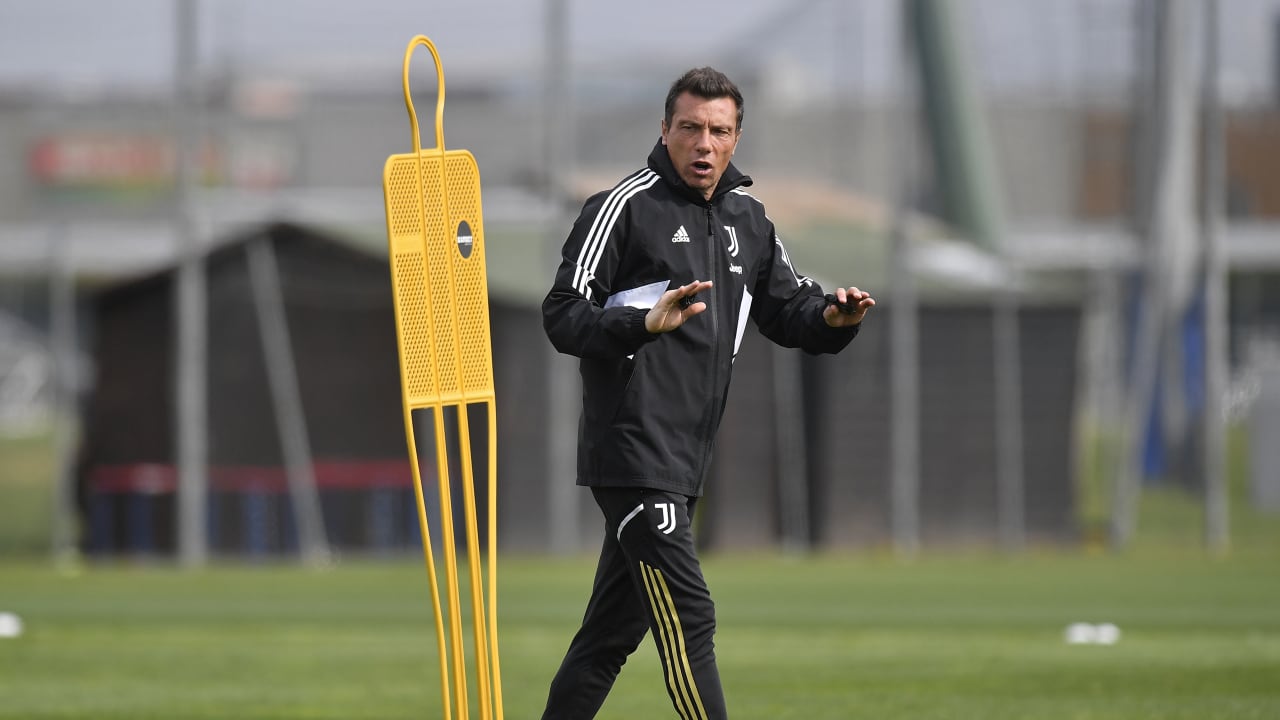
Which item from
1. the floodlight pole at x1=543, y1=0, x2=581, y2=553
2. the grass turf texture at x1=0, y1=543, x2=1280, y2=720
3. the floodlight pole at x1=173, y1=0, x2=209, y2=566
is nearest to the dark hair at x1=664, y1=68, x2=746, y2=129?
the grass turf texture at x1=0, y1=543, x2=1280, y2=720

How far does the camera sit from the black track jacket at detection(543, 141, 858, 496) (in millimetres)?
5551

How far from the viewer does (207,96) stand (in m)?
25.8

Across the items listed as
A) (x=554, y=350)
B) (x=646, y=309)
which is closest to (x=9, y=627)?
(x=554, y=350)

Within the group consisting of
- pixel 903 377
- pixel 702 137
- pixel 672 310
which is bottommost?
pixel 903 377

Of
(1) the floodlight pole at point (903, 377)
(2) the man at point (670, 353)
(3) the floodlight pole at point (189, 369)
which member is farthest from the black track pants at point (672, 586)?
(1) the floodlight pole at point (903, 377)

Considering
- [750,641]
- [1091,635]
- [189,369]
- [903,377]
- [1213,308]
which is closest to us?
[1091,635]

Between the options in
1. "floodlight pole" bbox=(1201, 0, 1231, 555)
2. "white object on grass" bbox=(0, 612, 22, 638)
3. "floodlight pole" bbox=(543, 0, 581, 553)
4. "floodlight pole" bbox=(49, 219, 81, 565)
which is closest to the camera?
"white object on grass" bbox=(0, 612, 22, 638)

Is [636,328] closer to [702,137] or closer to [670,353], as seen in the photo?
[670,353]

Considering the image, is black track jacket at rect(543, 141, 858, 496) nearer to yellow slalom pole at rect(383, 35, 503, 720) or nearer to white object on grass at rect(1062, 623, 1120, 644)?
yellow slalom pole at rect(383, 35, 503, 720)

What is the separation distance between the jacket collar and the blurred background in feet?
54.2

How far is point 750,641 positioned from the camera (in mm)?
13250

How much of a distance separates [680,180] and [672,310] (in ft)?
1.82

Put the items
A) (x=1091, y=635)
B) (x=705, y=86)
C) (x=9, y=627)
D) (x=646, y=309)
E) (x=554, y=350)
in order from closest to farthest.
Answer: (x=646, y=309) → (x=705, y=86) → (x=1091, y=635) → (x=9, y=627) → (x=554, y=350)

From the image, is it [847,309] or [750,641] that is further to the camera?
[750,641]
